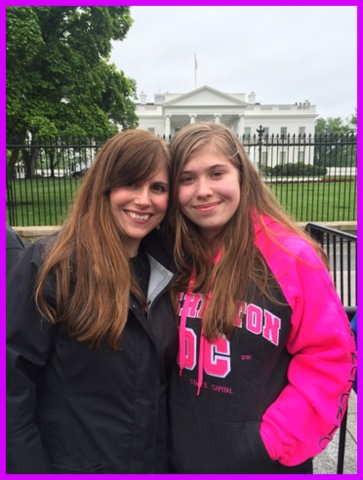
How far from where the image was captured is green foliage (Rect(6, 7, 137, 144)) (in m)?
14.3

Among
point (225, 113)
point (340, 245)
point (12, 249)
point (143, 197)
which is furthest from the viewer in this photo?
point (225, 113)

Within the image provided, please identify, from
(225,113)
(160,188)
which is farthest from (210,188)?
(225,113)

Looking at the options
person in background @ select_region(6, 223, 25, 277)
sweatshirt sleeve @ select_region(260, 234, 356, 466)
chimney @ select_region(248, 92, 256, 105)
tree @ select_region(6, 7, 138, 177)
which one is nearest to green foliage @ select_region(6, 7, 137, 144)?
tree @ select_region(6, 7, 138, 177)

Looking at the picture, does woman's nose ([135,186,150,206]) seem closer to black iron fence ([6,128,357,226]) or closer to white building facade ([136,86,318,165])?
black iron fence ([6,128,357,226])

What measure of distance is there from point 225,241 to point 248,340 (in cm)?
41

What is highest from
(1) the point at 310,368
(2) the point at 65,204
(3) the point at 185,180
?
(2) the point at 65,204

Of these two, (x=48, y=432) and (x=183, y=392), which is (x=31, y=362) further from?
(x=183, y=392)

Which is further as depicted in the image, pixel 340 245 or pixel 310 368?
pixel 340 245

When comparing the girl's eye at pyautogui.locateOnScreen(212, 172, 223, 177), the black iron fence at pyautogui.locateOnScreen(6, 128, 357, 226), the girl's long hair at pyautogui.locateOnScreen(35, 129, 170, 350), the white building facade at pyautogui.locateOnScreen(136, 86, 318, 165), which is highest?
the white building facade at pyautogui.locateOnScreen(136, 86, 318, 165)

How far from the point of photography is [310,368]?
4.76ft

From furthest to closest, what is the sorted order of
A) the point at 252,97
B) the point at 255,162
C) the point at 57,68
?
the point at 252,97 → the point at 57,68 → the point at 255,162

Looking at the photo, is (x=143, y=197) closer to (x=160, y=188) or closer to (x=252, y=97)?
(x=160, y=188)

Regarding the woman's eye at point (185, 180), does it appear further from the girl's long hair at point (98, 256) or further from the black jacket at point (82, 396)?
the black jacket at point (82, 396)

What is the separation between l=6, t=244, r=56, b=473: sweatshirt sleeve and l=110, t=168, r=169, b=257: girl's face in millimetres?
360
